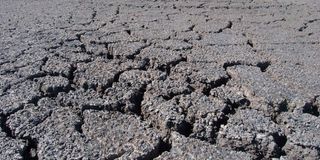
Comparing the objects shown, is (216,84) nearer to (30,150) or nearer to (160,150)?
(160,150)

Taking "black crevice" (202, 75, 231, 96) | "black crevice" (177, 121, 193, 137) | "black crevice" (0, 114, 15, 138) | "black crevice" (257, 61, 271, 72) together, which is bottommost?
"black crevice" (257, 61, 271, 72)

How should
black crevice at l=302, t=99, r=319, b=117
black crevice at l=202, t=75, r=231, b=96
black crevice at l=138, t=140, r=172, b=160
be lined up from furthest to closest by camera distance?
black crevice at l=202, t=75, r=231, b=96, black crevice at l=302, t=99, r=319, b=117, black crevice at l=138, t=140, r=172, b=160

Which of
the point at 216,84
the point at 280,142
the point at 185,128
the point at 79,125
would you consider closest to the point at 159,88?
the point at 216,84

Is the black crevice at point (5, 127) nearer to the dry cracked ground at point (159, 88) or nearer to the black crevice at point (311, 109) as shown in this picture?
the dry cracked ground at point (159, 88)

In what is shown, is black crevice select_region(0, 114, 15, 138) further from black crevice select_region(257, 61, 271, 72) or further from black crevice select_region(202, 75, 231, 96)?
black crevice select_region(257, 61, 271, 72)

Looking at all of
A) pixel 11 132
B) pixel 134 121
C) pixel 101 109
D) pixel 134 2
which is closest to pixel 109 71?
pixel 101 109

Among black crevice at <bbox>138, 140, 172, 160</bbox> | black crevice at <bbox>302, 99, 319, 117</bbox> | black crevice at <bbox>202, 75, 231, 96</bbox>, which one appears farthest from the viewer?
black crevice at <bbox>202, 75, 231, 96</bbox>

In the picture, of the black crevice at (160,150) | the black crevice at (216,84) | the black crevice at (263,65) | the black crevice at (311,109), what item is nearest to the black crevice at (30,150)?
the black crevice at (160,150)

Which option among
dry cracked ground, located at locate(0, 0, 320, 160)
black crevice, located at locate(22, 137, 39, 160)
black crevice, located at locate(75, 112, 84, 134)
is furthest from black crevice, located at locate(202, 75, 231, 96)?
black crevice, located at locate(22, 137, 39, 160)

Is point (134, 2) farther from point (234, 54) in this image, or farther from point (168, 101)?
point (168, 101)
